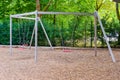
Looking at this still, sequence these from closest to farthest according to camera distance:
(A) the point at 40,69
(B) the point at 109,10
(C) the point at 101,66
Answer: (A) the point at 40,69, (C) the point at 101,66, (B) the point at 109,10

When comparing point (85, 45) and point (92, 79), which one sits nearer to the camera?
point (92, 79)

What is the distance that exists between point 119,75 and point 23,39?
11363 mm

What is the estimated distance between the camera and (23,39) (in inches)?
768

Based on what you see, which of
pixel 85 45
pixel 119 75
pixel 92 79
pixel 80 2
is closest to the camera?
pixel 92 79

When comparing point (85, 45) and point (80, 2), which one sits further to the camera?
point (80, 2)

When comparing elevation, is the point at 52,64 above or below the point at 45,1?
below

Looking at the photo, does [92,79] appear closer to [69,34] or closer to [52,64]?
[52,64]

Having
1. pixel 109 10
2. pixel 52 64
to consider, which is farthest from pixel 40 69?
pixel 109 10

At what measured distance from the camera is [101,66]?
10789 millimetres

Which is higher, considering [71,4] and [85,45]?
[71,4]

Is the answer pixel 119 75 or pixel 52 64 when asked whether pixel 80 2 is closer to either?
pixel 52 64

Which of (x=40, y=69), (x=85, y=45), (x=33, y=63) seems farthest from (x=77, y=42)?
(x=40, y=69)

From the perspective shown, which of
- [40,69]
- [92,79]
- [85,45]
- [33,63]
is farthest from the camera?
[85,45]

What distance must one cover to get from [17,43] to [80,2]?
298 inches
